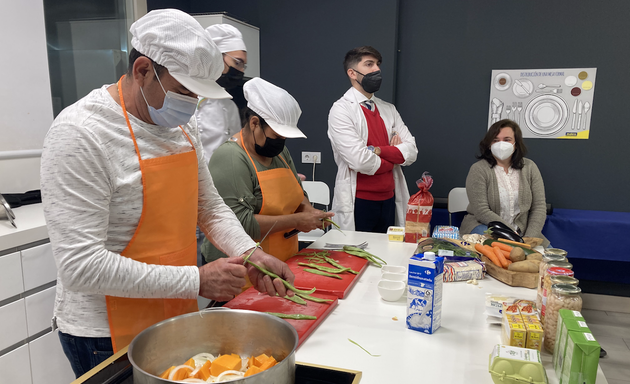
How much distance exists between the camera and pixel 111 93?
4.02 ft

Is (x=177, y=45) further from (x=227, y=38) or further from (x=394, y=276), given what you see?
(x=227, y=38)

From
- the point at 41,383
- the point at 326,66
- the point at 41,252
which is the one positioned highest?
the point at 326,66

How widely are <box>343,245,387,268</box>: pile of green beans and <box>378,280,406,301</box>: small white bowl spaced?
1.24ft

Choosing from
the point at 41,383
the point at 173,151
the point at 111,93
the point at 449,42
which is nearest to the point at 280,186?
the point at 173,151

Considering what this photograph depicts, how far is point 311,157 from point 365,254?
8.99 feet

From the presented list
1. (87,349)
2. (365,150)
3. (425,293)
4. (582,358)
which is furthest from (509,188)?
(87,349)

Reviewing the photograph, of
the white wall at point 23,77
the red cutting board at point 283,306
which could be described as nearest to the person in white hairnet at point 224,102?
the white wall at point 23,77

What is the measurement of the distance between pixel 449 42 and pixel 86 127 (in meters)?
3.90

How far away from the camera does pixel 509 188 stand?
3418 mm

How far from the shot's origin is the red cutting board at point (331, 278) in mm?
1598

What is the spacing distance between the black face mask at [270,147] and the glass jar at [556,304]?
3.87ft

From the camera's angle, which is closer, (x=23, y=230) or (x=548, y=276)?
(x=548, y=276)

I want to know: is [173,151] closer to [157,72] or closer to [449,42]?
[157,72]

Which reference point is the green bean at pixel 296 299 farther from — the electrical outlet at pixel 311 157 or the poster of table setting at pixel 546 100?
the poster of table setting at pixel 546 100
